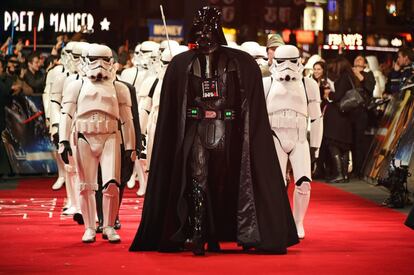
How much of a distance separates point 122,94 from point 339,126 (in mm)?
11555

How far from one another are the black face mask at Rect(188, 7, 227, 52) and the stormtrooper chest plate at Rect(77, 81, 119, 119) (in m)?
1.38

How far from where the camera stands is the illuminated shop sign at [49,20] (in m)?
43.0

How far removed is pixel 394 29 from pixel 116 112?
3651 cm

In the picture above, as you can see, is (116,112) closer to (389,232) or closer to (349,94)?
(389,232)

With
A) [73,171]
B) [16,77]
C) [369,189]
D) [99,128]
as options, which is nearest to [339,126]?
[369,189]

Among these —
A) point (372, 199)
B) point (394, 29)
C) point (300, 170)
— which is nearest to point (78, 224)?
point (300, 170)

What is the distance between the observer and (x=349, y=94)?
26.0m

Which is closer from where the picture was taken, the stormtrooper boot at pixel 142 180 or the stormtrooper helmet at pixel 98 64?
the stormtrooper helmet at pixel 98 64

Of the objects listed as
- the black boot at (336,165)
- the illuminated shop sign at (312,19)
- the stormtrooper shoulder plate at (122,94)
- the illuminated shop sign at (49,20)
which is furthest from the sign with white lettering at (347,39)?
the stormtrooper shoulder plate at (122,94)

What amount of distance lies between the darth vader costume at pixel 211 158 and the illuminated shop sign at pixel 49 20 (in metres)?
28.4

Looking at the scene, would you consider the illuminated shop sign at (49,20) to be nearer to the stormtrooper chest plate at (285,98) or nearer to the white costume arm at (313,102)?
the white costume arm at (313,102)

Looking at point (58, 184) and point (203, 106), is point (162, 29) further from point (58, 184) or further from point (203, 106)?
point (203, 106)

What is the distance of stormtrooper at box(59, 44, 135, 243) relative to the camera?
1509 cm

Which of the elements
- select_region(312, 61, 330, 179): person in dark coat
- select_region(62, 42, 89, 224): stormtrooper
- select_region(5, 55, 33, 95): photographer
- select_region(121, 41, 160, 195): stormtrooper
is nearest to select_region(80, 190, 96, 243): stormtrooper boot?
select_region(62, 42, 89, 224): stormtrooper
